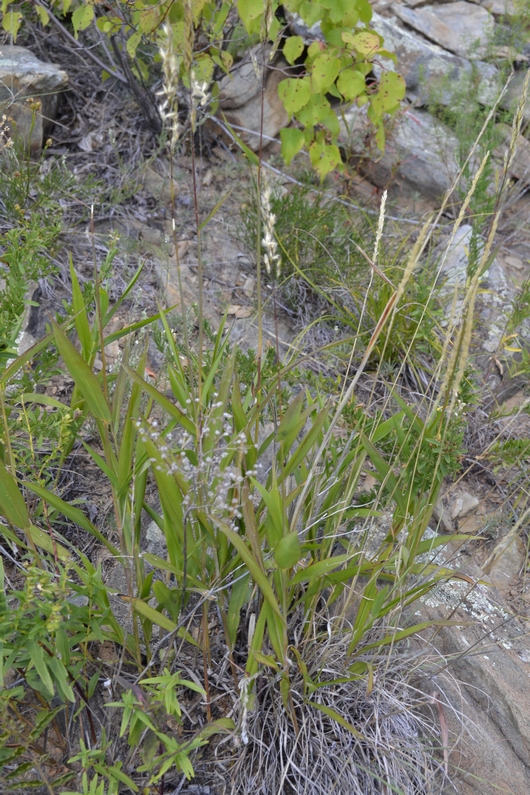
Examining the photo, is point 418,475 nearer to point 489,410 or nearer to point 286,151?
point 489,410

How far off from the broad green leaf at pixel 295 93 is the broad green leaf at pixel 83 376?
6.64ft

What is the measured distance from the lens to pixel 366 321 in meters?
3.12

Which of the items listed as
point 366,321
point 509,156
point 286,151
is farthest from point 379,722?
point 286,151

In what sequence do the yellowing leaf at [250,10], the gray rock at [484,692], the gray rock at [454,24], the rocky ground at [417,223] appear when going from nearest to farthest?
the gray rock at [484,692] → the rocky ground at [417,223] → the yellowing leaf at [250,10] → the gray rock at [454,24]

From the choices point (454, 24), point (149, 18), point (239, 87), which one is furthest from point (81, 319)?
point (454, 24)

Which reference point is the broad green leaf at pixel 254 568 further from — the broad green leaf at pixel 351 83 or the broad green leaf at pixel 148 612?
the broad green leaf at pixel 351 83

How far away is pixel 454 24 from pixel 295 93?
2668mm

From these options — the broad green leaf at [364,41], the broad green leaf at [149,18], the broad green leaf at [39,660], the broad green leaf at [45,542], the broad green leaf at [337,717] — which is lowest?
the broad green leaf at [337,717]

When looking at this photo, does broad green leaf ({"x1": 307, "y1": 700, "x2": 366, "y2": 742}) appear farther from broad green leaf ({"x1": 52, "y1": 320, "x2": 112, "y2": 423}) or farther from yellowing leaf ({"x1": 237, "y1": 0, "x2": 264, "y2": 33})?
yellowing leaf ({"x1": 237, "y1": 0, "x2": 264, "y2": 33})

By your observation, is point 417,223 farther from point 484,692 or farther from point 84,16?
point 484,692

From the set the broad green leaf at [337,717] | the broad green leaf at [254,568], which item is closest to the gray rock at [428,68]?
the broad green leaf at [254,568]

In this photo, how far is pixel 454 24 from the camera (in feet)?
16.1

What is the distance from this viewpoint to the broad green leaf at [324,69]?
118 inches

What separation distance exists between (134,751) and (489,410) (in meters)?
2.17
